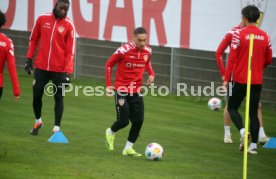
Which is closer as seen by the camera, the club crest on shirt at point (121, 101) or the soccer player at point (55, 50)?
the club crest on shirt at point (121, 101)

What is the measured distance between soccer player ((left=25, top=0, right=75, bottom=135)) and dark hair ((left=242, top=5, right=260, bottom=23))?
2944 mm

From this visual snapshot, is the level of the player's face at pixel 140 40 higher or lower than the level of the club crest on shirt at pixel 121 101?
higher

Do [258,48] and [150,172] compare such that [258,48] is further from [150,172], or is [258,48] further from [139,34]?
[150,172]

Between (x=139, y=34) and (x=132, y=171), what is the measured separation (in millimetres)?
2222

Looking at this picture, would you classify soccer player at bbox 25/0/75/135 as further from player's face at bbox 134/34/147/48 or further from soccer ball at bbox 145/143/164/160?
soccer ball at bbox 145/143/164/160

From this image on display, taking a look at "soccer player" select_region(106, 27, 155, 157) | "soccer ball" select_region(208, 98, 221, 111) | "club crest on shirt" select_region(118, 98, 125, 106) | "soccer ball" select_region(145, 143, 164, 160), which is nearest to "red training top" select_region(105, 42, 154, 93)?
"soccer player" select_region(106, 27, 155, 157)

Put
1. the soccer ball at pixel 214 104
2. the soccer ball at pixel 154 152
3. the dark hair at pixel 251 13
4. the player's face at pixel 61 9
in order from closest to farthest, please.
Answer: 1. the soccer ball at pixel 154 152
2. the dark hair at pixel 251 13
3. the player's face at pixel 61 9
4. the soccer ball at pixel 214 104

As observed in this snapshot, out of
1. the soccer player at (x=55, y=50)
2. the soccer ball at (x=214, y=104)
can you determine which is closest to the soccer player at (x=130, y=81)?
the soccer player at (x=55, y=50)

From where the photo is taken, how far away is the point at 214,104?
2053cm

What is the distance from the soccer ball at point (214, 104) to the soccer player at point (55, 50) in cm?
641

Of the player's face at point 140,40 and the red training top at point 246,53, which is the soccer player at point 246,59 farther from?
the player's face at point 140,40

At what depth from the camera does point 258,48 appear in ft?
45.5

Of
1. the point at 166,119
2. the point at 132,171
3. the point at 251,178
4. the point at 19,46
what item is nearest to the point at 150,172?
the point at 132,171

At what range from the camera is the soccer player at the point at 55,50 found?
14.7 meters
